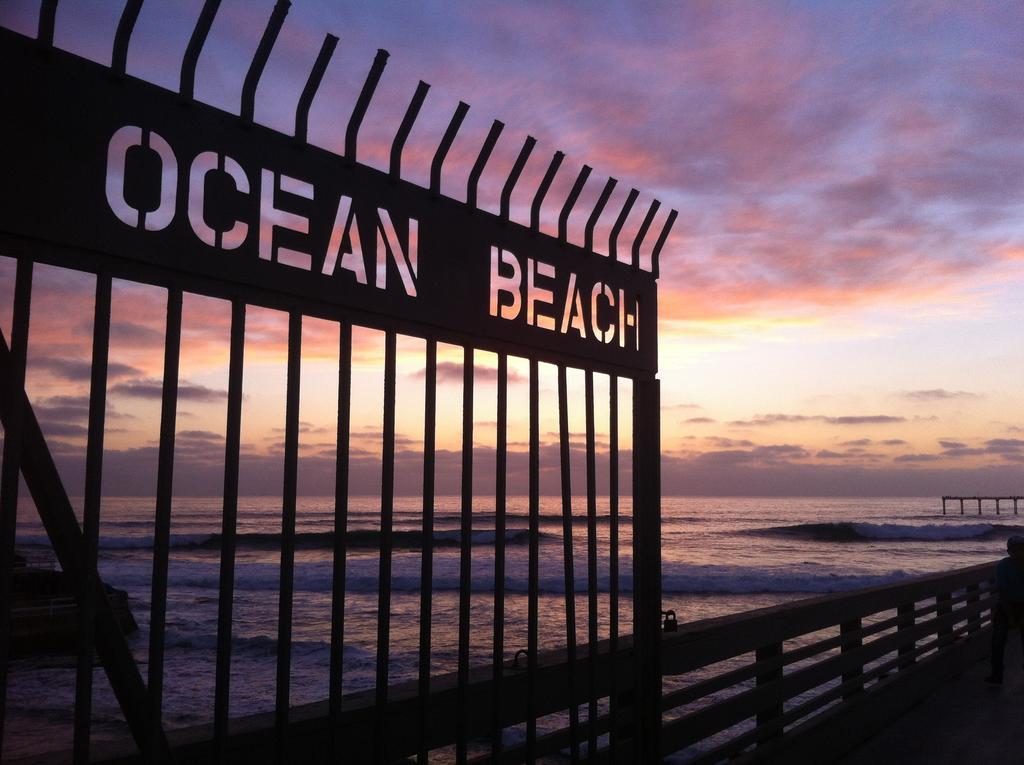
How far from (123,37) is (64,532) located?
1025 millimetres

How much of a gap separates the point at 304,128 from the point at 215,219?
37cm

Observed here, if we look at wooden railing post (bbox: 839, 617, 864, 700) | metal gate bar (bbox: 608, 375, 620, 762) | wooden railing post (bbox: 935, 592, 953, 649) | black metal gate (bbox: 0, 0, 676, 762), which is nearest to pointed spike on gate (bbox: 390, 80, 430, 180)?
black metal gate (bbox: 0, 0, 676, 762)

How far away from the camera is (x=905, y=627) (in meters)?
6.67

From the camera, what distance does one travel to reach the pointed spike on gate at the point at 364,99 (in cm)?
215

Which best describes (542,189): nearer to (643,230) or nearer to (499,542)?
(643,230)

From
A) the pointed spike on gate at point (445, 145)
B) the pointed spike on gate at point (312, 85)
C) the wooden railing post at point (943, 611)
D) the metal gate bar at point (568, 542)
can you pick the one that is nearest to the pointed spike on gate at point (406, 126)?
the pointed spike on gate at point (445, 145)

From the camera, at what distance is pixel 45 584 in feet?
53.9

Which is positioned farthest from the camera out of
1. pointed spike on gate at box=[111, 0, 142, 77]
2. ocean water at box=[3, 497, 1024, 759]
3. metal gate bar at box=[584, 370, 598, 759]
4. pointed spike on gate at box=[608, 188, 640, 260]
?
ocean water at box=[3, 497, 1024, 759]

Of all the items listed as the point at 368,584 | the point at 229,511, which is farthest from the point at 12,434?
the point at 368,584

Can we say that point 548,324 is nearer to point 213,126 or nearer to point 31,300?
point 213,126

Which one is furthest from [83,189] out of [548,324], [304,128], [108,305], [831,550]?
[831,550]

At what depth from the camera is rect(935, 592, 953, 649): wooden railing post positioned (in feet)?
24.4

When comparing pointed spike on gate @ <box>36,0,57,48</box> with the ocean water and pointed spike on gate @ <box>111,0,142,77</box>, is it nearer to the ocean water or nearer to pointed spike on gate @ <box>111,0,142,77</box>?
pointed spike on gate @ <box>111,0,142,77</box>

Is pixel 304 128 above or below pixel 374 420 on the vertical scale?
above
